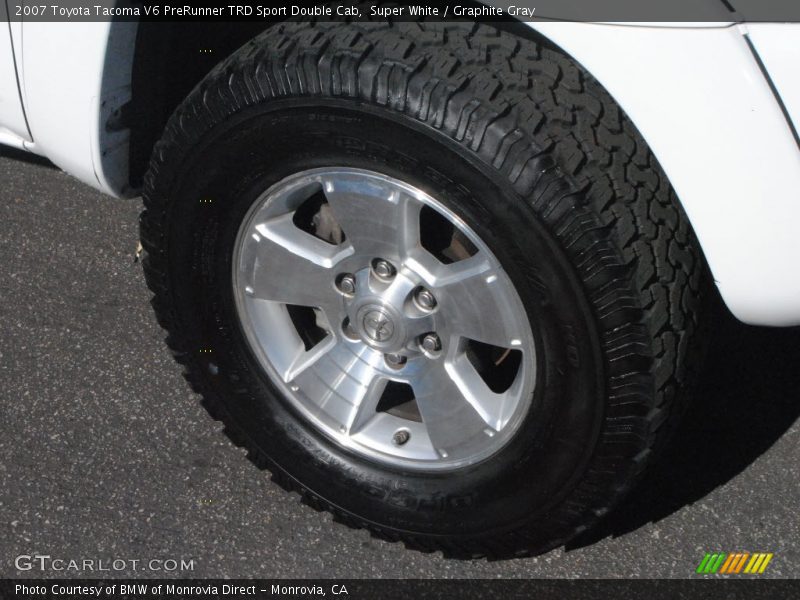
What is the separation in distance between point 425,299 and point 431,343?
9 cm

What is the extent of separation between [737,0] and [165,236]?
1138 mm

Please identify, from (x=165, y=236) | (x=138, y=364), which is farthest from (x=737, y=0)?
(x=138, y=364)

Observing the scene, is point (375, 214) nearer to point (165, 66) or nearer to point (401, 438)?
point (401, 438)

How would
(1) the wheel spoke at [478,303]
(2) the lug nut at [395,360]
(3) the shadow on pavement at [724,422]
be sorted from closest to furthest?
1. (1) the wheel spoke at [478,303]
2. (2) the lug nut at [395,360]
3. (3) the shadow on pavement at [724,422]

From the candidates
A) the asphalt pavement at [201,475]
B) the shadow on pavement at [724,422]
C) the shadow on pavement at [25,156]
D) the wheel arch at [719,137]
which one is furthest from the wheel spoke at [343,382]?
the shadow on pavement at [25,156]

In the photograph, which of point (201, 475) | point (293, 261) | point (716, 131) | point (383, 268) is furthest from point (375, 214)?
point (201, 475)

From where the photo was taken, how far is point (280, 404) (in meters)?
2.12

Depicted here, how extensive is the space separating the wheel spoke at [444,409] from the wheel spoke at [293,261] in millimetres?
251

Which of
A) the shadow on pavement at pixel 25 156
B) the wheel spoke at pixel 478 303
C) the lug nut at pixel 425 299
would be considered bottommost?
the shadow on pavement at pixel 25 156

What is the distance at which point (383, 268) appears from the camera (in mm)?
1869

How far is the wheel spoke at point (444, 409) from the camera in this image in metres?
1.92

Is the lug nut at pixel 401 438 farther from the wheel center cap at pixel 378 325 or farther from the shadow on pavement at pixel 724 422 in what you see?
the shadow on pavement at pixel 724 422

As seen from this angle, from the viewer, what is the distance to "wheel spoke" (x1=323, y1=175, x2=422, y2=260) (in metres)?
1.75

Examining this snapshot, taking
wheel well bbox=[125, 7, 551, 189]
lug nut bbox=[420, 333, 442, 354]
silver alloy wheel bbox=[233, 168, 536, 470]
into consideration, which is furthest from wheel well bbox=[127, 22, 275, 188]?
lug nut bbox=[420, 333, 442, 354]
